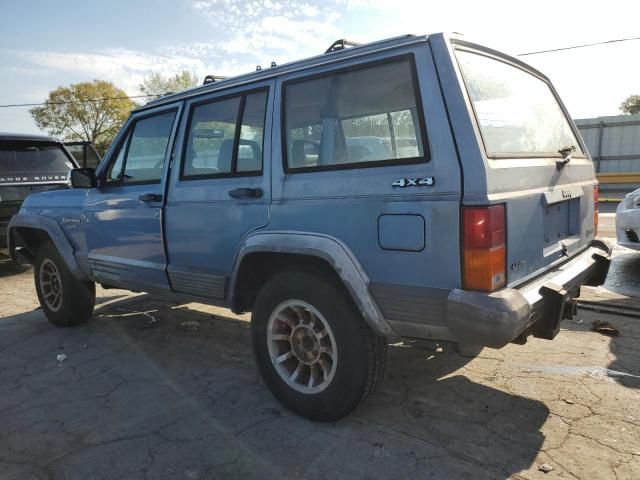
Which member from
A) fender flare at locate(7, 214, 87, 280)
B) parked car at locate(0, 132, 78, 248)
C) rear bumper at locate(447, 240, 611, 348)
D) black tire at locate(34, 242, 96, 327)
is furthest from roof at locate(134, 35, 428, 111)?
parked car at locate(0, 132, 78, 248)

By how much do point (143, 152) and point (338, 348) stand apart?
2.39 m

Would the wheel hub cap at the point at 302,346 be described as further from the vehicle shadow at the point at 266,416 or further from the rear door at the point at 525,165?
the rear door at the point at 525,165

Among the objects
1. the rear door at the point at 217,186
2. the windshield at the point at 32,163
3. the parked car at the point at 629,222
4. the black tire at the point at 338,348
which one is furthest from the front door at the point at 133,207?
the parked car at the point at 629,222

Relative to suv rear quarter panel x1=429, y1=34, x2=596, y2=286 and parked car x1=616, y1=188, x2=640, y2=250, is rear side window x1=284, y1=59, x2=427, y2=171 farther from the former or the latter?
parked car x1=616, y1=188, x2=640, y2=250

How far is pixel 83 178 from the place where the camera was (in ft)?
13.3

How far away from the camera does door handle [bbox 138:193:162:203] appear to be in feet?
11.5

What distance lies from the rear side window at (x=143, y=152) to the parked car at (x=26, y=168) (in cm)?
424

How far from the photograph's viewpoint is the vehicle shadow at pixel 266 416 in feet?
7.82

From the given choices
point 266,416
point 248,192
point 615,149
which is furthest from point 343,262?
point 615,149

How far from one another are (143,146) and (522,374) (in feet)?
11.0

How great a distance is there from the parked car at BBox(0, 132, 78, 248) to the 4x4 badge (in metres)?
6.89

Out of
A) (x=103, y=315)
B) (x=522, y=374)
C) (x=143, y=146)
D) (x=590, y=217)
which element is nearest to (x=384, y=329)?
(x=522, y=374)

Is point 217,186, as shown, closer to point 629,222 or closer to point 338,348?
point 338,348

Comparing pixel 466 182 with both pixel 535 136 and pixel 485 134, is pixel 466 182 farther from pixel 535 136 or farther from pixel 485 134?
pixel 535 136
